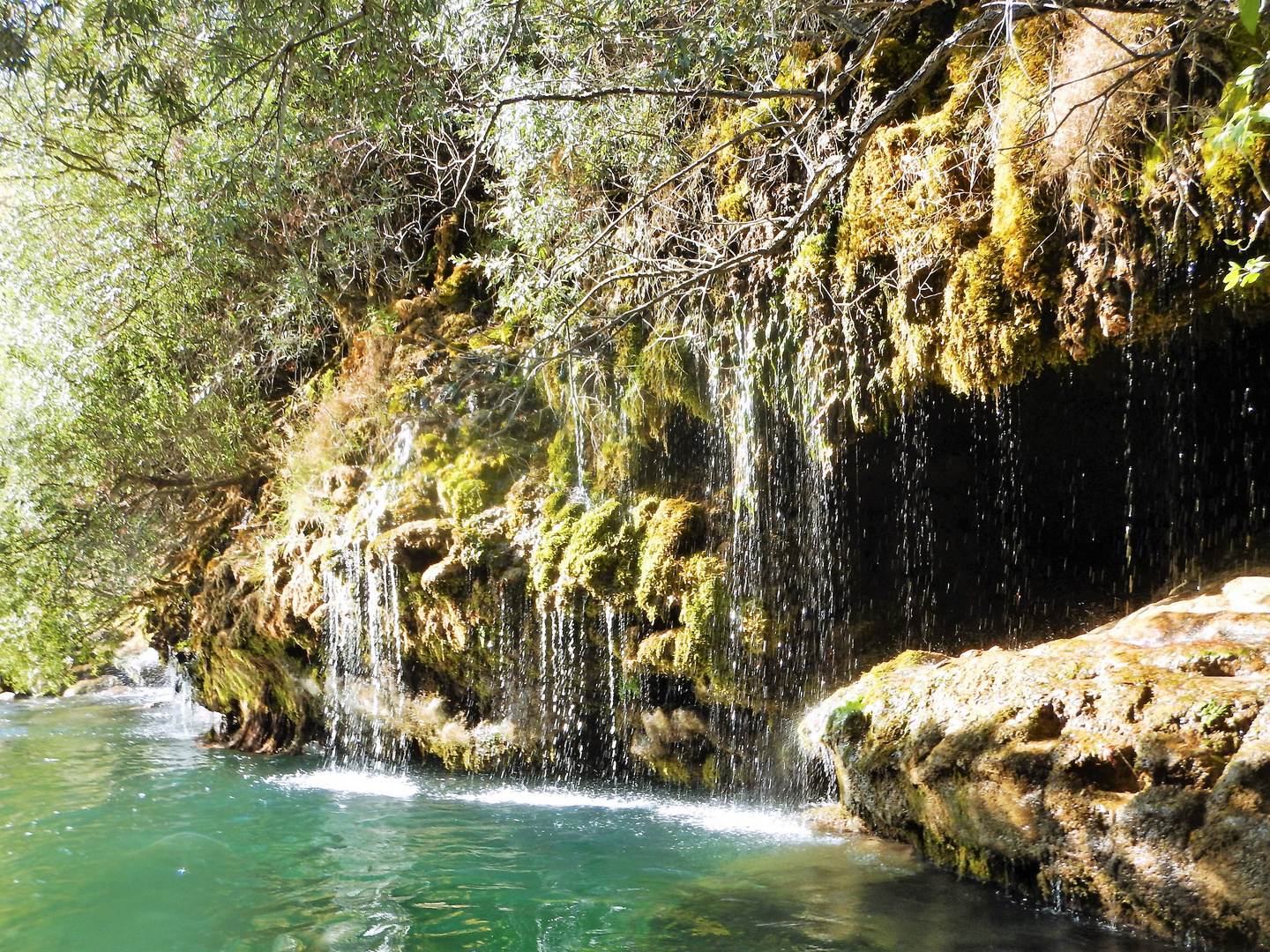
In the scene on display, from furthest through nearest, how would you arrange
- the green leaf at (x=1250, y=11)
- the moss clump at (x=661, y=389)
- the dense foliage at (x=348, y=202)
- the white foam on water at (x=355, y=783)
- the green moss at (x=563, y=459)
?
the green moss at (x=563, y=459) < the white foam on water at (x=355, y=783) < the moss clump at (x=661, y=389) < the dense foliage at (x=348, y=202) < the green leaf at (x=1250, y=11)

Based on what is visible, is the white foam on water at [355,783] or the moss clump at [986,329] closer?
the moss clump at [986,329]

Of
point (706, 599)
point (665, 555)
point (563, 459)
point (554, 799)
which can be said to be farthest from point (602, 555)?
point (554, 799)

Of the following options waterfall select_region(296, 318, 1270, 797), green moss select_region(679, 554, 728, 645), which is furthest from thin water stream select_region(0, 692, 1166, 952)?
green moss select_region(679, 554, 728, 645)

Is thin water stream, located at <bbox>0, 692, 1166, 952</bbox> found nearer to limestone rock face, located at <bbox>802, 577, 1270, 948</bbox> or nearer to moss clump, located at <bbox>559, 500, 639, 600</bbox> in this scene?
limestone rock face, located at <bbox>802, 577, 1270, 948</bbox>

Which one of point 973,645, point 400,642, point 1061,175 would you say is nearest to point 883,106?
point 1061,175

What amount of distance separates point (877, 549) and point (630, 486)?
8.06 ft

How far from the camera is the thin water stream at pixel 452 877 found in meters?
5.27

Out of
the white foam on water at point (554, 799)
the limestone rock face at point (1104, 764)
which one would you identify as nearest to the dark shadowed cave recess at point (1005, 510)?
the white foam on water at point (554, 799)

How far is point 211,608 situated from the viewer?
468 inches

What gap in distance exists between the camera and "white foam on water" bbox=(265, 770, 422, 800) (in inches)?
362

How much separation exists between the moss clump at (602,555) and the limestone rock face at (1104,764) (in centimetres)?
291

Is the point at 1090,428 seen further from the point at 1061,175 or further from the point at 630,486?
the point at 630,486

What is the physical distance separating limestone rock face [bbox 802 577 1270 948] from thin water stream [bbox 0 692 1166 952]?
0.29m

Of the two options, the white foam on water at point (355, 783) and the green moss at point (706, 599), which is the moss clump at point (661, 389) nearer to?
the green moss at point (706, 599)
